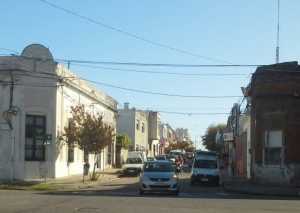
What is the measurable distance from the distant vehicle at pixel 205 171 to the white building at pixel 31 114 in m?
9.09

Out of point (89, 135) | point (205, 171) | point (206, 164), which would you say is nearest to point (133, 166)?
point (89, 135)

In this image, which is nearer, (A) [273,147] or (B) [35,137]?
(A) [273,147]

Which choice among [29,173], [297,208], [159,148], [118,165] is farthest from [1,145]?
[159,148]

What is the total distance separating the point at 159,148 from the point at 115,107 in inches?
2143

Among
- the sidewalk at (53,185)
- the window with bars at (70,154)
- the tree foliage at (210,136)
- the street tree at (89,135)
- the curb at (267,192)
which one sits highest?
the tree foliage at (210,136)

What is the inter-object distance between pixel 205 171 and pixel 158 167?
36.0ft

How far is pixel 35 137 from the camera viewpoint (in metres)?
41.9

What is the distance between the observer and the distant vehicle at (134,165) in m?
54.3

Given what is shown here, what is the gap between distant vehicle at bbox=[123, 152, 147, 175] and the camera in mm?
54344

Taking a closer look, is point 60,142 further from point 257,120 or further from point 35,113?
point 257,120

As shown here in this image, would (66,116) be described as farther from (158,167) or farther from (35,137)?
(158,167)

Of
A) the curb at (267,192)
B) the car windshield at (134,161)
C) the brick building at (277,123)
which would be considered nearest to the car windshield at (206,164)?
the brick building at (277,123)

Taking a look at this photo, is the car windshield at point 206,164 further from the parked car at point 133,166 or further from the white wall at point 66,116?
the parked car at point 133,166

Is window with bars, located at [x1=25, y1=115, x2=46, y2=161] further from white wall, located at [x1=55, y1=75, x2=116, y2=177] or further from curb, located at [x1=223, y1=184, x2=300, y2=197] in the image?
curb, located at [x1=223, y1=184, x2=300, y2=197]
